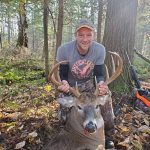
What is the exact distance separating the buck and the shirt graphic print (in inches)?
13.6

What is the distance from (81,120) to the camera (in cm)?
474

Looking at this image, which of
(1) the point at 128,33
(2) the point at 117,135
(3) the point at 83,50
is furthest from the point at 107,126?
(1) the point at 128,33

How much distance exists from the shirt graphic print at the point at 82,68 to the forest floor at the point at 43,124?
3.40ft

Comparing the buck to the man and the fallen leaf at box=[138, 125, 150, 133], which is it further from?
the fallen leaf at box=[138, 125, 150, 133]

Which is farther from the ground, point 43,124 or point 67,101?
point 67,101

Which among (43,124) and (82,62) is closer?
(82,62)

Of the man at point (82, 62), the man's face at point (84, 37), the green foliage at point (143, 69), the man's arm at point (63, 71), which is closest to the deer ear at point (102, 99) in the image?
the man at point (82, 62)

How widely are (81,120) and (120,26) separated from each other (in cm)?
263

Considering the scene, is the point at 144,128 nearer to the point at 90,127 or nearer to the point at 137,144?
the point at 137,144

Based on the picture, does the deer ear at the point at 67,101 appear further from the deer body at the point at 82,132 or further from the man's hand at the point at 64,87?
the man's hand at the point at 64,87

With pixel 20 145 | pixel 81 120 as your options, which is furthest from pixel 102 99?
pixel 20 145

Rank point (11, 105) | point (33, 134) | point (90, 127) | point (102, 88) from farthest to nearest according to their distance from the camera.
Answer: point (11, 105) < point (33, 134) < point (102, 88) < point (90, 127)

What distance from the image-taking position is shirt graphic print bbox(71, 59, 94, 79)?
504cm

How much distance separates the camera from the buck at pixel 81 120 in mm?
4641
